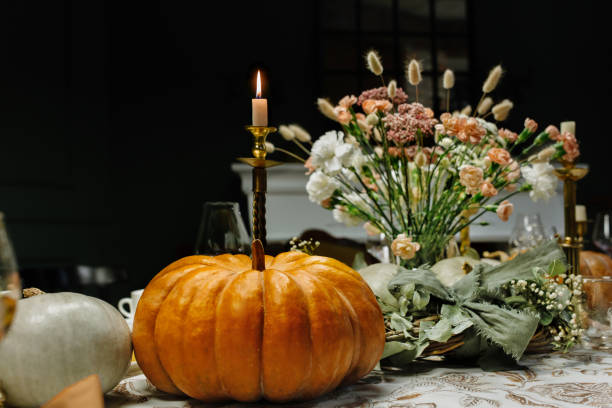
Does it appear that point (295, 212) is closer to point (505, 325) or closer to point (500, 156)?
point (500, 156)

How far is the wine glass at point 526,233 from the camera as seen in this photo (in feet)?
6.20

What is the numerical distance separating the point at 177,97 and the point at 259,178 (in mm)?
3423

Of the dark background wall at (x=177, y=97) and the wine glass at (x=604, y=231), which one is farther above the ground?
the dark background wall at (x=177, y=97)

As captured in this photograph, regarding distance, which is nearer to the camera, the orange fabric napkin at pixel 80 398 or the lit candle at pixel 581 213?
the orange fabric napkin at pixel 80 398

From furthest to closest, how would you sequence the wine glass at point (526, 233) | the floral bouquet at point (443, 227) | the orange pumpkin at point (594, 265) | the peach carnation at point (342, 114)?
the wine glass at point (526, 233) → the orange pumpkin at point (594, 265) → the peach carnation at point (342, 114) → the floral bouquet at point (443, 227)

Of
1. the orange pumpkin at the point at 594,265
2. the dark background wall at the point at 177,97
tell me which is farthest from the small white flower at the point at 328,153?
the dark background wall at the point at 177,97

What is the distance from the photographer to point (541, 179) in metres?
1.19

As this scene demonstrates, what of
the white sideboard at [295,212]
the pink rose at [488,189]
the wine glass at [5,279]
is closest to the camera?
the wine glass at [5,279]

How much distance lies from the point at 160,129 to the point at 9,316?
11.8 ft

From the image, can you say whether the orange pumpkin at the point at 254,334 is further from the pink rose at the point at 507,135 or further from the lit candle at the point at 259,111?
the pink rose at the point at 507,135

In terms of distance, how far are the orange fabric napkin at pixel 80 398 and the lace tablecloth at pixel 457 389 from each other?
0.15m

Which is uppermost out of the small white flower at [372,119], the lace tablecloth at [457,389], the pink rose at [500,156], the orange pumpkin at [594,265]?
the small white flower at [372,119]

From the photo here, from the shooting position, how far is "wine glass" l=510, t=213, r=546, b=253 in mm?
1888

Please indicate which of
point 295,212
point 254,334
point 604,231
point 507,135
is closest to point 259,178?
point 254,334
